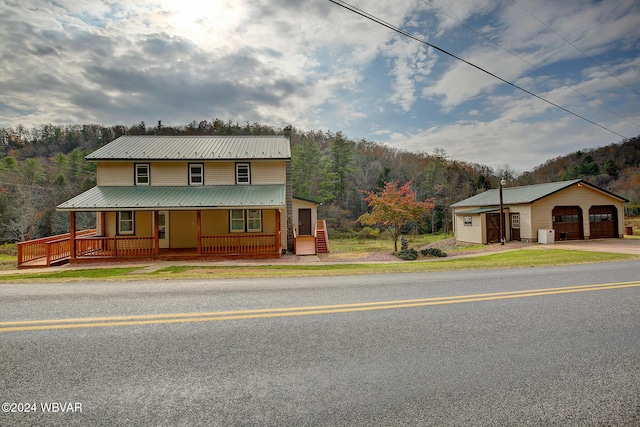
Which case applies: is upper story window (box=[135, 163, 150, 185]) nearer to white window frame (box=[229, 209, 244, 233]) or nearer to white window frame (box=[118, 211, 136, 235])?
white window frame (box=[118, 211, 136, 235])

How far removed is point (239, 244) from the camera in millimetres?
17484

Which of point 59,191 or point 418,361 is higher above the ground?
point 59,191

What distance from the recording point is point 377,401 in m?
2.66

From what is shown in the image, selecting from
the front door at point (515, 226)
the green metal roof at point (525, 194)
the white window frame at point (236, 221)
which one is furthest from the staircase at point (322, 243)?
the front door at point (515, 226)

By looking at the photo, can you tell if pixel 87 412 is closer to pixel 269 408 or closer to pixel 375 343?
pixel 269 408

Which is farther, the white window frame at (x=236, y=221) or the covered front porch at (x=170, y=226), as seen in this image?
→ the white window frame at (x=236, y=221)

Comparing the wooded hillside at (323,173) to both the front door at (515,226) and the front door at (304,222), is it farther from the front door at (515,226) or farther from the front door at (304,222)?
the front door at (304,222)

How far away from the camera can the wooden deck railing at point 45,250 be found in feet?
46.7

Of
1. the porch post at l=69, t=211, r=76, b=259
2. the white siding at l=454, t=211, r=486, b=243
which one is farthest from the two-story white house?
the white siding at l=454, t=211, r=486, b=243

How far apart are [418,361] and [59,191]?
50.5 metres

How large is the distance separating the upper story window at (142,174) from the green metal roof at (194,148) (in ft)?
2.02

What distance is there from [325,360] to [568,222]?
27390 millimetres

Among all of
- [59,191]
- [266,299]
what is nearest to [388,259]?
[266,299]

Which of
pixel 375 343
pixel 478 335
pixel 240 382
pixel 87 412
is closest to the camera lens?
pixel 87 412
